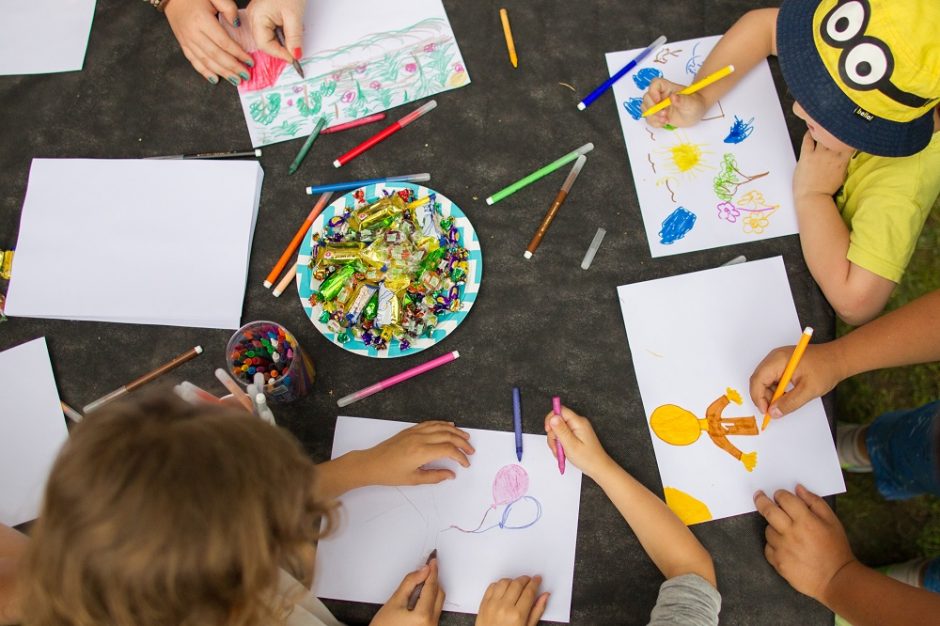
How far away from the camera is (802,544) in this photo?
2.64 feet

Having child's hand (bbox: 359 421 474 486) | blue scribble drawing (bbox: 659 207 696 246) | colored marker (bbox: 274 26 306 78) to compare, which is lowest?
child's hand (bbox: 359 421 474 486)

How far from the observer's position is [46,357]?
2.97 ft

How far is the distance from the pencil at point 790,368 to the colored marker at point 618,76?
0.44m

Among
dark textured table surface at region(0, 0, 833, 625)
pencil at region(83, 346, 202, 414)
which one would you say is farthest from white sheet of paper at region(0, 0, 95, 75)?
pencil at region(83, 346, 202, 414)

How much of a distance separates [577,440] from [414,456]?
0.68 ft

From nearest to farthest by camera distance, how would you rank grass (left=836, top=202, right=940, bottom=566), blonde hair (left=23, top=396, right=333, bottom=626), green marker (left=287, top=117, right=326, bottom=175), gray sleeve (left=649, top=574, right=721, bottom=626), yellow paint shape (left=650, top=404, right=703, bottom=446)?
blonde hair (left=23, top=396, right=333, bottom=626)
gray sleeve (left=649, top=574, right=721, bottom=626)
yellow paint shape (left=650, top=404, right=703, bottom=446)
green marker (left=287, top=117, right=326, bottom=175)
grass (left=836, top=202, right=940, bottom=566)

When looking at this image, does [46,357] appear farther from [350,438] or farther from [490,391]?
[490,391]

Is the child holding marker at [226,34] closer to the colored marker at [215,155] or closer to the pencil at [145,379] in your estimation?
the colored marker at [215,155]

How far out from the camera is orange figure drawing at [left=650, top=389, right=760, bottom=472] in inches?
33.6

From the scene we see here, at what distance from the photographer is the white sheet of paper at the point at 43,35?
1031 millimetres

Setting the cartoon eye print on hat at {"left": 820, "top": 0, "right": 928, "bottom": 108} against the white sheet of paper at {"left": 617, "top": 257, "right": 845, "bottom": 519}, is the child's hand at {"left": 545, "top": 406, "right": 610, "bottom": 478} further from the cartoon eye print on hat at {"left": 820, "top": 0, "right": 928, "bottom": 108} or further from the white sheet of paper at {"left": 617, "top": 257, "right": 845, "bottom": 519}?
the cartoon eye print on hat at {"left": 820, "top": 0, "right": 928, "bottom": 108}

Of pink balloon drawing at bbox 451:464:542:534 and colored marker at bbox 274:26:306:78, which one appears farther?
colored marker at bbox 274:26:306:78

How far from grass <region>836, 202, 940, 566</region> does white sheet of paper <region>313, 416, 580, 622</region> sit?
0.76 metres

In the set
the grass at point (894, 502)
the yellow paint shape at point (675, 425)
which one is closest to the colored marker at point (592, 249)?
the yellow paint shape at point (675, 425)
